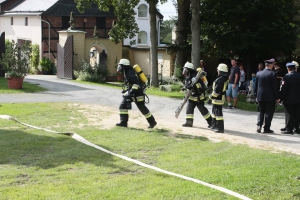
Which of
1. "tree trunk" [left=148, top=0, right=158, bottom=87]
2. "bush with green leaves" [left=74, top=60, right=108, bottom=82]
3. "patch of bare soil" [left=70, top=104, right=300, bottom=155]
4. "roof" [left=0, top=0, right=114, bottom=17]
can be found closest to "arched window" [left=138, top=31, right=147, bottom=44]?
"roof" [left=0, top=0, right=114, bottom=17]

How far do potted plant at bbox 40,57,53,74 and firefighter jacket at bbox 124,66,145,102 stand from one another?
2725 centimetres

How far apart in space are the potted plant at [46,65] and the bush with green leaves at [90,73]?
30.9 ft

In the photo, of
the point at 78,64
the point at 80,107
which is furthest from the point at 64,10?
the point at 80,107

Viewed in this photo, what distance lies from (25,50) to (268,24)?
456 inches

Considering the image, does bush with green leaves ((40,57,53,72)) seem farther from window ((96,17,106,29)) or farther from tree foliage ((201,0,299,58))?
tree foliage ((201,0,299,58))

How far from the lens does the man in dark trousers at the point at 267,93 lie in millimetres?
12297

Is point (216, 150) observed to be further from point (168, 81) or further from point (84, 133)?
point (168, 81)

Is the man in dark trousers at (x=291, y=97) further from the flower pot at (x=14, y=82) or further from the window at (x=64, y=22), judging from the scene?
the window at (x=64, y=22)

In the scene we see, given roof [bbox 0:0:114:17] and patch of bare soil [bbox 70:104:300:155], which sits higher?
roof [bbox 0:0:114:17]

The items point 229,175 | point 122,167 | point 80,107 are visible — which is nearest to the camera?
point 229,175

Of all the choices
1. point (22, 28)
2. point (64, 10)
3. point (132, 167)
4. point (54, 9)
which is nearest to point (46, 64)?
point (54, 9)

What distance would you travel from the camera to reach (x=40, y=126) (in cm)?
1241

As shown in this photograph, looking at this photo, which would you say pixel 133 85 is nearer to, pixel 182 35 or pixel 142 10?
pixel 182 35

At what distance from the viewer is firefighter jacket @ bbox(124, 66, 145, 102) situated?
40.0ft
